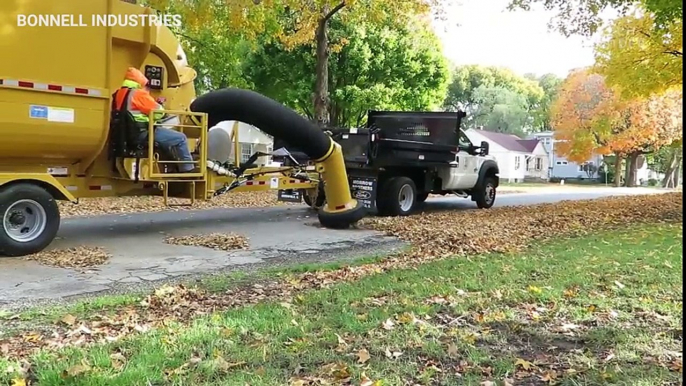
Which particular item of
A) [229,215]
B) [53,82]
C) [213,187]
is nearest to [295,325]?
[53,82]

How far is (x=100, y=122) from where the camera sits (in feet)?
28.9

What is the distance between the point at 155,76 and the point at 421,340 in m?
7.58

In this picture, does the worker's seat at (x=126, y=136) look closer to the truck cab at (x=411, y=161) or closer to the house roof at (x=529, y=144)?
the truck cab at (x=411, y=161)

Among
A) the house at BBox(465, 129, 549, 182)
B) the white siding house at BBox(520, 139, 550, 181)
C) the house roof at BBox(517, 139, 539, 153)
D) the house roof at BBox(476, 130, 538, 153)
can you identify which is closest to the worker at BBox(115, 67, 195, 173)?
the house at BBox(465, 129, 549, 182)

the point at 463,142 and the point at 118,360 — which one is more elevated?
the point at 463,142

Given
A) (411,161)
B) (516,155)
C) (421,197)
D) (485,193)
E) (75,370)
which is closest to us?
(75,370)

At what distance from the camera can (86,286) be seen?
6703 millimetres

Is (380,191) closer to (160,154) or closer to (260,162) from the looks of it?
(260,162)

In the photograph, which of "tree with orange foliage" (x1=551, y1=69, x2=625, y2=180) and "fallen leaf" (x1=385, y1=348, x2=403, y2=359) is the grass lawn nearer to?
"fallen leaf" (x1=385, y1=348, x2=403, y2=359)

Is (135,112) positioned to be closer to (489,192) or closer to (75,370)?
(75,370)

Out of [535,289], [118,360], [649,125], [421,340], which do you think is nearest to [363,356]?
[421,340]

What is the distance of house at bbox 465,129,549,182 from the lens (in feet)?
207

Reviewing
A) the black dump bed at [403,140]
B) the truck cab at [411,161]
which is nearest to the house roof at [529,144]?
the truck cab at [411,161]

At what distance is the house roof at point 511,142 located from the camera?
211 feet
